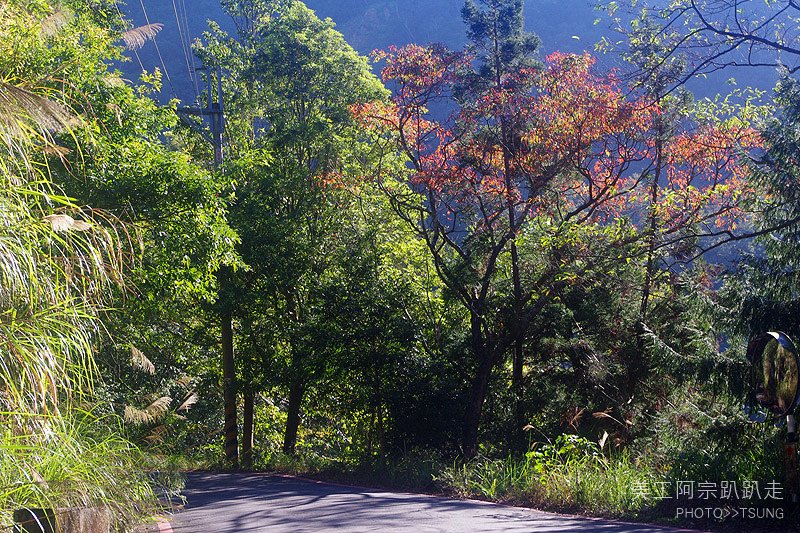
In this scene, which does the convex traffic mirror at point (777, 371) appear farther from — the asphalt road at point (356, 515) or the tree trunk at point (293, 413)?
the tree trunk at point (293, 413)

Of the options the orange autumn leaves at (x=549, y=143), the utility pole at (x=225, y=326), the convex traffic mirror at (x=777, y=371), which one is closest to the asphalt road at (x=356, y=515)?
the convex traffic mirror at (x=777, y=371)

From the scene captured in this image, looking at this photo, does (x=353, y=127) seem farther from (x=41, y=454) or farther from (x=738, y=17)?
(x=41, y=454)

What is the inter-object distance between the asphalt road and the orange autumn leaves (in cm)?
736

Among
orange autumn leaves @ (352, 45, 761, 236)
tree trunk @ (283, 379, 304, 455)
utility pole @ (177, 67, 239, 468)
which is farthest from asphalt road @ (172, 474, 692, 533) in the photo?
tree trunk @ (283, 379, 304, 455)

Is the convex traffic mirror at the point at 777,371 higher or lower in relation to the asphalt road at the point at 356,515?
higher

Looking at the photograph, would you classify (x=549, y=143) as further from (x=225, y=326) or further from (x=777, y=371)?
(x=225, y=326)

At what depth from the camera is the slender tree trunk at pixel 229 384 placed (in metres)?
25.2

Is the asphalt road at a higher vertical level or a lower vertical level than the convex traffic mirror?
lower

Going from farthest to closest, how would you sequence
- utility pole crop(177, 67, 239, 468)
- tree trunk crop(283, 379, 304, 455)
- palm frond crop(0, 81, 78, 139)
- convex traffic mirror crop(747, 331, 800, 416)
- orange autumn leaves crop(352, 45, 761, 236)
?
tree trunk crop(283, 379, 304, 455) < utility pole crop(177, 67, 239, 468) < orange autumn leaves crop(352, 45, 761, 236) < convex traffic mirror crop(747, 331, 800, 416) < palm frond crop(0, 81, 78, 139)

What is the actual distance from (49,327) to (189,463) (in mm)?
19938

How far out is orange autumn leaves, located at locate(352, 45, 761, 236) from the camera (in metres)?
17.3

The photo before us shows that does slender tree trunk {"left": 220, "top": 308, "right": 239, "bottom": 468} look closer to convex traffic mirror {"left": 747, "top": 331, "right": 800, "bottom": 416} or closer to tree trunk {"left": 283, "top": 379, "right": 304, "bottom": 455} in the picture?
tree trunk {"left": 283, "top": 379, "right": 304, "bottom": 455}

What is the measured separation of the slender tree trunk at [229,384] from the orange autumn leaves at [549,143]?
27.5ft

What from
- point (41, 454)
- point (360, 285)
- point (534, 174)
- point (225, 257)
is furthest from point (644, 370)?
point (41, 454)
